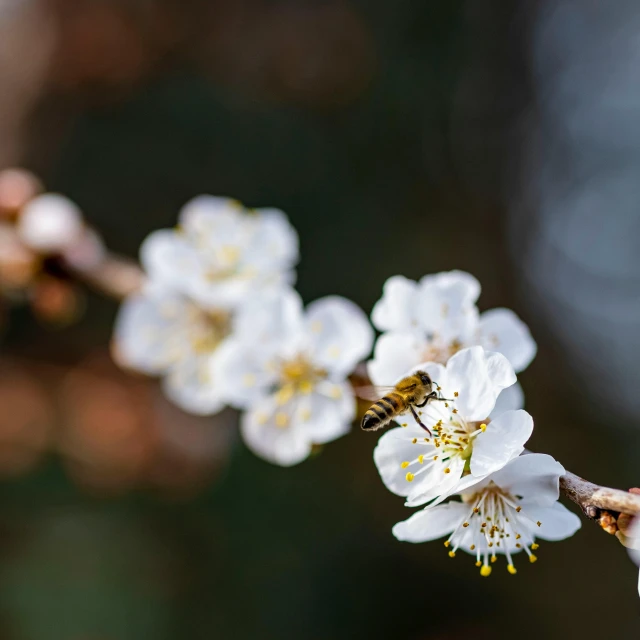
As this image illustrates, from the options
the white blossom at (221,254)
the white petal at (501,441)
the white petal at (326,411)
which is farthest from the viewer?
the white blossom at (221,254)

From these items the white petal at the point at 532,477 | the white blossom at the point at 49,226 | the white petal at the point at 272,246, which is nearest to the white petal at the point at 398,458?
the white petal at the point at 532,477

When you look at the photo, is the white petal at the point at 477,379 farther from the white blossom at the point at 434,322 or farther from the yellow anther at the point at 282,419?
the yellow anther at the point at 282,419

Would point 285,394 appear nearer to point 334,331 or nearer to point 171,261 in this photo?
point 334,331

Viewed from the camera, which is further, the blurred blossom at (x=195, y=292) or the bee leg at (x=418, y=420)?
the blurred blossom at (x=195, y=292)

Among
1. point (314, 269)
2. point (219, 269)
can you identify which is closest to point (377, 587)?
point (314, 269)

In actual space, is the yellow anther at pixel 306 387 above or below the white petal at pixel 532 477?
below

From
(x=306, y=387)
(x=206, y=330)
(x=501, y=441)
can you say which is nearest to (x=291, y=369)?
(x=306, y=387)

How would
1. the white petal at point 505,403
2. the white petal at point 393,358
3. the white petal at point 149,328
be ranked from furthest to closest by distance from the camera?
the white petal at point 149,328 < the white petal at point 393,358 < the white petal at point 505,403
